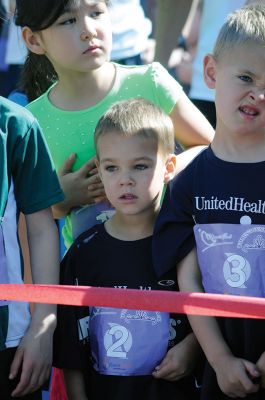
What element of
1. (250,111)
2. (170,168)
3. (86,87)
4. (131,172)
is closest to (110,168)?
(131,172)

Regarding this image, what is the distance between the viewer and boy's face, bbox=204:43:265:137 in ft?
9.48

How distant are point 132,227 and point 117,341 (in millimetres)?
374

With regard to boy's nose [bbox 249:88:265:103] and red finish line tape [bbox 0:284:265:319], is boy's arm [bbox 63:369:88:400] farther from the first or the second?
boy's nose [bbox 249:88:265:103]

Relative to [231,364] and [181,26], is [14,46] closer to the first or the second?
[181,26]

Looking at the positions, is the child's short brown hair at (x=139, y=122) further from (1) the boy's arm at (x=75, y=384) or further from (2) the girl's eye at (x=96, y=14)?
(1) the boy's arm at (x=75, y=384)

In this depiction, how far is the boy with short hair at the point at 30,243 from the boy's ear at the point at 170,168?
0.39m

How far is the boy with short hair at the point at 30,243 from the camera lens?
2.93 m

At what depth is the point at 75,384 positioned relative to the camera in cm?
319

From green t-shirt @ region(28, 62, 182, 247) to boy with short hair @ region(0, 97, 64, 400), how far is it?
44 cm

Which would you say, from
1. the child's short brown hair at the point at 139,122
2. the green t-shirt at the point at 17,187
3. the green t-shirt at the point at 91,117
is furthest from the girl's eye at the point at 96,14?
the green t-shirt at the point at 17,187

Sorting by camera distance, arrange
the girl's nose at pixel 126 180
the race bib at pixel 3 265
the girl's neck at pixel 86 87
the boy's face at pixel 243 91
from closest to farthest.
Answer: the boy's face at pixel 243 91 → the race bib at pixel 3 265 → the girl's nose at pixel 126 180 → the girl's neck at pixel 86 87

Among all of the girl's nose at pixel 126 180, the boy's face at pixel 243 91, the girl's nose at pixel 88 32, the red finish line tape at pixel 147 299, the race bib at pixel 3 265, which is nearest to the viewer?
the red finish line tape at pixel 147 299

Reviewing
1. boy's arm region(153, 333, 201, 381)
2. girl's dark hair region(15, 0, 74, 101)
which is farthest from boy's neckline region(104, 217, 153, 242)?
girl's dark hair region(15, 0, 74, 101)

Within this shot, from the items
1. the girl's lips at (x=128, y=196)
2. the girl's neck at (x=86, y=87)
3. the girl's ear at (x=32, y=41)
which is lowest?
the girl's lips at (x=128, y=196)
